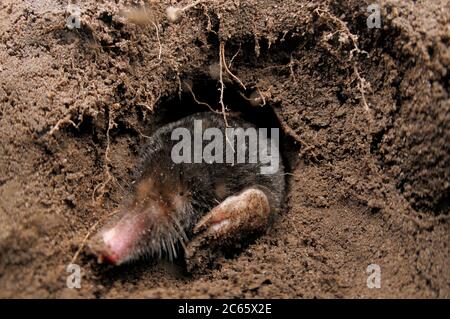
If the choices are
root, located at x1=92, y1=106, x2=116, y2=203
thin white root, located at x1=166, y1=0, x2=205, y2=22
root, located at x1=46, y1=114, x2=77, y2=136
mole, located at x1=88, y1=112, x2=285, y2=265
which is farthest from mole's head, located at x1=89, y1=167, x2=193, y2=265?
thin white root, located at x1=166, y1=0, x2=205, y2=22

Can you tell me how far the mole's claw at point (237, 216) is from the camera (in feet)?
6.51

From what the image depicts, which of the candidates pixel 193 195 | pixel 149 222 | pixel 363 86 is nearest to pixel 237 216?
pixel 193 195

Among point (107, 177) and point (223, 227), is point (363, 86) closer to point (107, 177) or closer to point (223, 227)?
point (223, 227)

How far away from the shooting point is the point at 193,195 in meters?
2.17

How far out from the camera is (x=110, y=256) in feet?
5.61

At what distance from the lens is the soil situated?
1705mm

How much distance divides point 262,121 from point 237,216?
59 centimetres

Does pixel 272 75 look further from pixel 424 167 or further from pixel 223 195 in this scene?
pixel 424 167

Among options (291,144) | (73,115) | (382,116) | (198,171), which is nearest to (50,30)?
(73,115)

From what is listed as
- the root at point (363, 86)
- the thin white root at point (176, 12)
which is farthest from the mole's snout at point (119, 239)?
the root at point (363, 86)

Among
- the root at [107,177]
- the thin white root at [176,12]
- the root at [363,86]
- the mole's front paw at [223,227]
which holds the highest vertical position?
the thin white root at [176,12]
